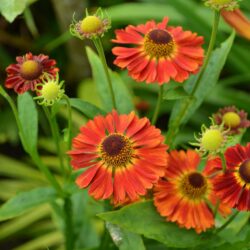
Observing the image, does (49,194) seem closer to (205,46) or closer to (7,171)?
(7,171)

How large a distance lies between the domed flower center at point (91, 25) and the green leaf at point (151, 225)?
10.4 inches

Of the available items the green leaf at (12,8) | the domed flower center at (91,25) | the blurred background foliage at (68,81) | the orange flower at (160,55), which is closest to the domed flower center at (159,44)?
the orange flower at (160,55)

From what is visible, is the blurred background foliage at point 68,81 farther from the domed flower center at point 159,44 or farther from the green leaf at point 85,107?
the domed flower center at point 159,44

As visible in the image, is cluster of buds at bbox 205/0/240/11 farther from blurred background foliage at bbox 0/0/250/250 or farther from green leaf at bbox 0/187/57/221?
blurred background foliage at bbox 0/0/250/250

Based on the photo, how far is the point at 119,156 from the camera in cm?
78

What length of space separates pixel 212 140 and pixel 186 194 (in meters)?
0.18

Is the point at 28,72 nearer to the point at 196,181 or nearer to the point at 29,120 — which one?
the point at 29,120

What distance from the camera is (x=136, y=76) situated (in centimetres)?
82

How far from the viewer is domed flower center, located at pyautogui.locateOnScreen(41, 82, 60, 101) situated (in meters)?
0.74

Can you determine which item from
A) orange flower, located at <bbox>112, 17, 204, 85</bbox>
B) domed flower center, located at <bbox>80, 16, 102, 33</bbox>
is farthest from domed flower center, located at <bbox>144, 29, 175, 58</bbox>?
domed flower center, located at <bbox>80, 16, 102, 33</bbox>

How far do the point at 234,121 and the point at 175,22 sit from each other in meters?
0.86

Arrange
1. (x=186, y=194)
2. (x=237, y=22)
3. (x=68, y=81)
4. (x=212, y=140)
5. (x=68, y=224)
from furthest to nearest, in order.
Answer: (x=68, y=81) < (x=237, y=22) < (x=68, y=224) < (x=186, y=194) < (x=212, y=140)

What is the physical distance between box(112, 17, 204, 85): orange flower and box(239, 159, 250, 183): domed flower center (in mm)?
159

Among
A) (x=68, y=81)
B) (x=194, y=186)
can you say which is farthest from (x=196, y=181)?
(x=68, y=81)
